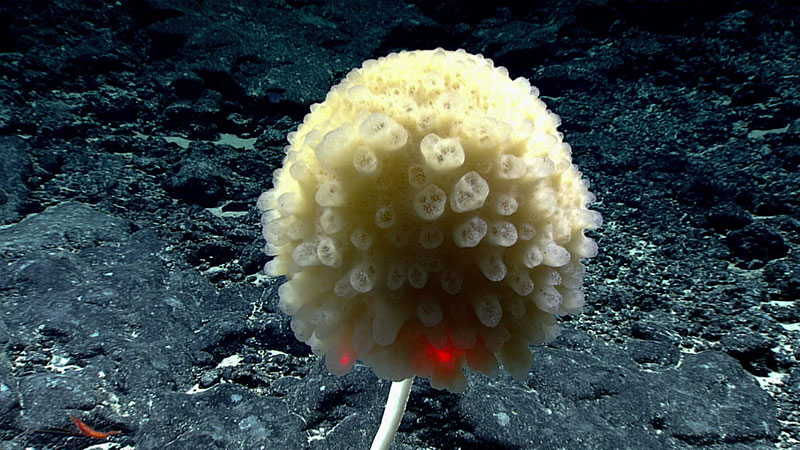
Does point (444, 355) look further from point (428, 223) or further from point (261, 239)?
point (261, 239)

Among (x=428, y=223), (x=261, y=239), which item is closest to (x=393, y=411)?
(x=428, y=223)

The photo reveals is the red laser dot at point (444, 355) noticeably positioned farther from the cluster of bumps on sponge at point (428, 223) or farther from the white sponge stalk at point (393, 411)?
the white sponge stalk at point (393, 411)

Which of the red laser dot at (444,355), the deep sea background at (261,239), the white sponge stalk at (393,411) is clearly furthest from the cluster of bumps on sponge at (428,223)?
the deep sea background at (261,239)

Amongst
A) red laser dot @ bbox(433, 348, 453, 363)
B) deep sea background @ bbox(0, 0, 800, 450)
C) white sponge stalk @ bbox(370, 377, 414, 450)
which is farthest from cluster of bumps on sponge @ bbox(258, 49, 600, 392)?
deep sea background @ bbox(0, 0, 800, 450)

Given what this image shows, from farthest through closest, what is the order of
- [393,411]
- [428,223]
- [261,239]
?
1. [261,239]
2. [393,411]
3. [428,223]

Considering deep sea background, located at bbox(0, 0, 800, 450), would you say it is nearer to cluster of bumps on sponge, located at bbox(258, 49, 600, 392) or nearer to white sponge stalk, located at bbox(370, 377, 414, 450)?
white sponge stalk, located at bbox(370, 377, 414, 450)

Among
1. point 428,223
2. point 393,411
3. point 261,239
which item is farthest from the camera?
point 261,239

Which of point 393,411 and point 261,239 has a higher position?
point 261,239
